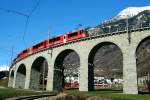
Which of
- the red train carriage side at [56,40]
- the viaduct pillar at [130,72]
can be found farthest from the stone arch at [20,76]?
the viaduct pillar at [130,72]

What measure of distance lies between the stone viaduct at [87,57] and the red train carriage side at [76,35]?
90 cm

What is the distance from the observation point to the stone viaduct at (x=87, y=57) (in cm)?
4138

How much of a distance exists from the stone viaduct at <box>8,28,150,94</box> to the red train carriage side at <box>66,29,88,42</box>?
0.90m

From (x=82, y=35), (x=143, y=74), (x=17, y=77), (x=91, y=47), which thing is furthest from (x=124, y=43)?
(x=143, y=74)

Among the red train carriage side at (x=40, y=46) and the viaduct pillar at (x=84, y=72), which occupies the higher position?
the red train carriage side at (x=40, y=46)

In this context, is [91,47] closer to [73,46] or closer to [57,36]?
[73,46]

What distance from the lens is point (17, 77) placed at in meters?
82.0

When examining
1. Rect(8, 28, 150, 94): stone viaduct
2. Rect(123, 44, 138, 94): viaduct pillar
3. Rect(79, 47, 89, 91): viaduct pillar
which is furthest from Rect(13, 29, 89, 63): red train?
Rect(123, 44, 138, 94): viaduct pillar

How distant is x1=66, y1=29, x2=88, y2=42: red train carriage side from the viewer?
50734 mm

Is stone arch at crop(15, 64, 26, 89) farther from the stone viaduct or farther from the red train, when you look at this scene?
the red train

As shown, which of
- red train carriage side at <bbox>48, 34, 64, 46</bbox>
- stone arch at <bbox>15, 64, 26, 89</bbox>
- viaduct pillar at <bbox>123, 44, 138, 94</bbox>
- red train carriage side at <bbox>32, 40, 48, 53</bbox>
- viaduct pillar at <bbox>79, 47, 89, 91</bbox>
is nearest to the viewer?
viaduct pillar at <bbox>123, 44, 138, 94</bbox>

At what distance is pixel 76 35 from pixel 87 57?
6.31 metres

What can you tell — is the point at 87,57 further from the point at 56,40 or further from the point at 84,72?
the point at 56,40

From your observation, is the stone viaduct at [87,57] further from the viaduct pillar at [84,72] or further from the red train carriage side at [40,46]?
the red train carriage side at [40,46]
